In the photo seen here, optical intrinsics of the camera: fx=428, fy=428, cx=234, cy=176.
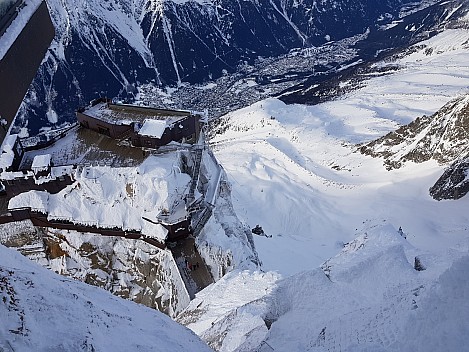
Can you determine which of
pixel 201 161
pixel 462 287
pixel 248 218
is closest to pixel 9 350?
pixel 462 287

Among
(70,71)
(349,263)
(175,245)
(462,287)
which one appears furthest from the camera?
(70,71)

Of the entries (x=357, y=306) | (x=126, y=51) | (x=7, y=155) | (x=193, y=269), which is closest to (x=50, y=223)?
(x=7, y=155)

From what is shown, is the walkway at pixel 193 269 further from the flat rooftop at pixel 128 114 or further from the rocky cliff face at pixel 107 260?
the flat rooftop at pixel 128 114

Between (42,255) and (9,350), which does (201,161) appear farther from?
(9,350)

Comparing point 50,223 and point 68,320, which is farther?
point 50,223

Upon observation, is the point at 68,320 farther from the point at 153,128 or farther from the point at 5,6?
the point at 153,128

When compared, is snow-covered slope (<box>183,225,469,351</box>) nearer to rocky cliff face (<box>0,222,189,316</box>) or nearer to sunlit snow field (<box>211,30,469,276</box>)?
rocky cliff face (<box>0,222,189,316</box>)

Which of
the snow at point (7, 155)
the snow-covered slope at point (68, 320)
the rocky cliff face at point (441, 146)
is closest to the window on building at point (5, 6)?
the snow-covered slope at point (68, 320)

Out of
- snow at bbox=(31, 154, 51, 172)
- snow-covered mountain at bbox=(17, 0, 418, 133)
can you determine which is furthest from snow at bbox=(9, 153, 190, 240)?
snow-covered mountain at bbox=(17, 0, 418, 133)
